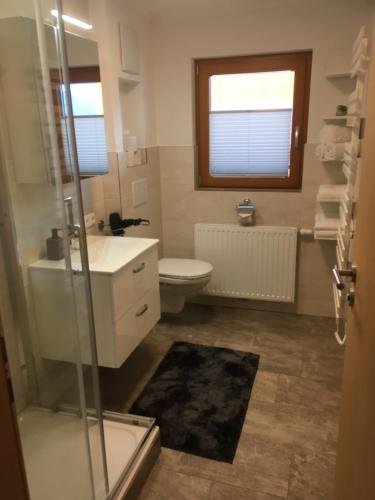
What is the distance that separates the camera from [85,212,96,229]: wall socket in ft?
8.33

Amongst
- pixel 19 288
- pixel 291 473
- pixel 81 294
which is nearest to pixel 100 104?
pixel 19 288

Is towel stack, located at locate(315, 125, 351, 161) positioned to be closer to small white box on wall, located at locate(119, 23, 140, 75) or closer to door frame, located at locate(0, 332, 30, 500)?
small white box on wall, located at locate(119, 23, 140, 75)

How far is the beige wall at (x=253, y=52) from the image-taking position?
279cm

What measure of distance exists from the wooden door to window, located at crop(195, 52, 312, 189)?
1.91m

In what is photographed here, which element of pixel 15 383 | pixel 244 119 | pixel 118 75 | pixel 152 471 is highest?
pixel 118 75

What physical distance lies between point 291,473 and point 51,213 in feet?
5.12

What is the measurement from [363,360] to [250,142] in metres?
2.32

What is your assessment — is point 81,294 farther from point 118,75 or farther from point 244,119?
point 244,119

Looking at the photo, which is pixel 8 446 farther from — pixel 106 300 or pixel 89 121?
pixel 89 121

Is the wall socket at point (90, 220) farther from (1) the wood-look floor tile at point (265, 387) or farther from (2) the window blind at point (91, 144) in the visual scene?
(1) the wood-look floor tile at point (265, 387)

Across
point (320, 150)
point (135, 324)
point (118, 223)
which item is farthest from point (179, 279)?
point (320, 150)

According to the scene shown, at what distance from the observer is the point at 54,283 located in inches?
69.8

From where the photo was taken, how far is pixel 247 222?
326cm

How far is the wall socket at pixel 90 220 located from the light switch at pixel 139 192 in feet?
1.49
